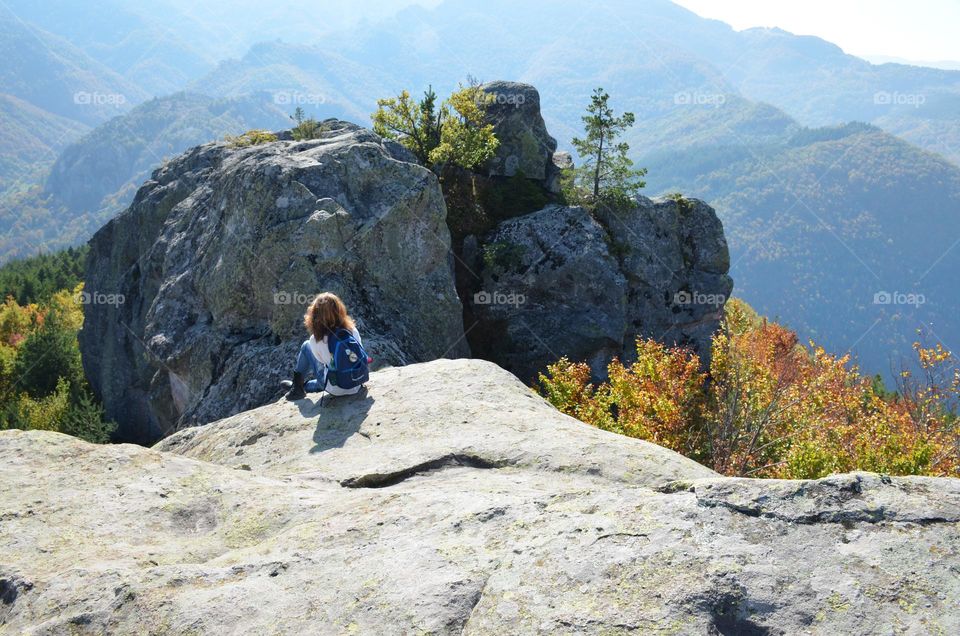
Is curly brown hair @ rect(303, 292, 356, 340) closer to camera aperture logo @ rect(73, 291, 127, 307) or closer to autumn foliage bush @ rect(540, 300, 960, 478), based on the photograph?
autumn foliage bush @ rect(540, 300, 960, 478)

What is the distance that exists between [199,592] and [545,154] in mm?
32705

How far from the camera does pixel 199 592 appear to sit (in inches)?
268

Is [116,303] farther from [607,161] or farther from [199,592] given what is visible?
[199,592]

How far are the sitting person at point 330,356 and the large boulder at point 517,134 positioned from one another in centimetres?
2350

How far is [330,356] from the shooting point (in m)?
13.2

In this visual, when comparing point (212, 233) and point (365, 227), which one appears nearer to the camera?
point (365, 227)

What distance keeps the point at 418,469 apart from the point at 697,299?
95.3 feet

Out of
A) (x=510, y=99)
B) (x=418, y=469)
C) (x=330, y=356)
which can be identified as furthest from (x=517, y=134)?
(x=418, y=469)

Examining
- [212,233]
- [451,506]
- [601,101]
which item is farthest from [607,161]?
[451,506]

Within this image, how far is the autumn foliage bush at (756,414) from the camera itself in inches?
699

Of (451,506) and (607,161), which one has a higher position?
(607,161)

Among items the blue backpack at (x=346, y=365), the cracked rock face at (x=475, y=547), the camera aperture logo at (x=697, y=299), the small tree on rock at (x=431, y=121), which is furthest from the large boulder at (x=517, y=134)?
the cracked rock face at (x=475, y=547)

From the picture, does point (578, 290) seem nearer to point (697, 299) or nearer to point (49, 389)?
point (697, 299)

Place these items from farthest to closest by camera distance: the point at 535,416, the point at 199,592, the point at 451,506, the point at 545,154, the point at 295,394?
the point at 545,154
the point at 295,394
the point at 535,416
the point at 451,506
the point at 199,592
